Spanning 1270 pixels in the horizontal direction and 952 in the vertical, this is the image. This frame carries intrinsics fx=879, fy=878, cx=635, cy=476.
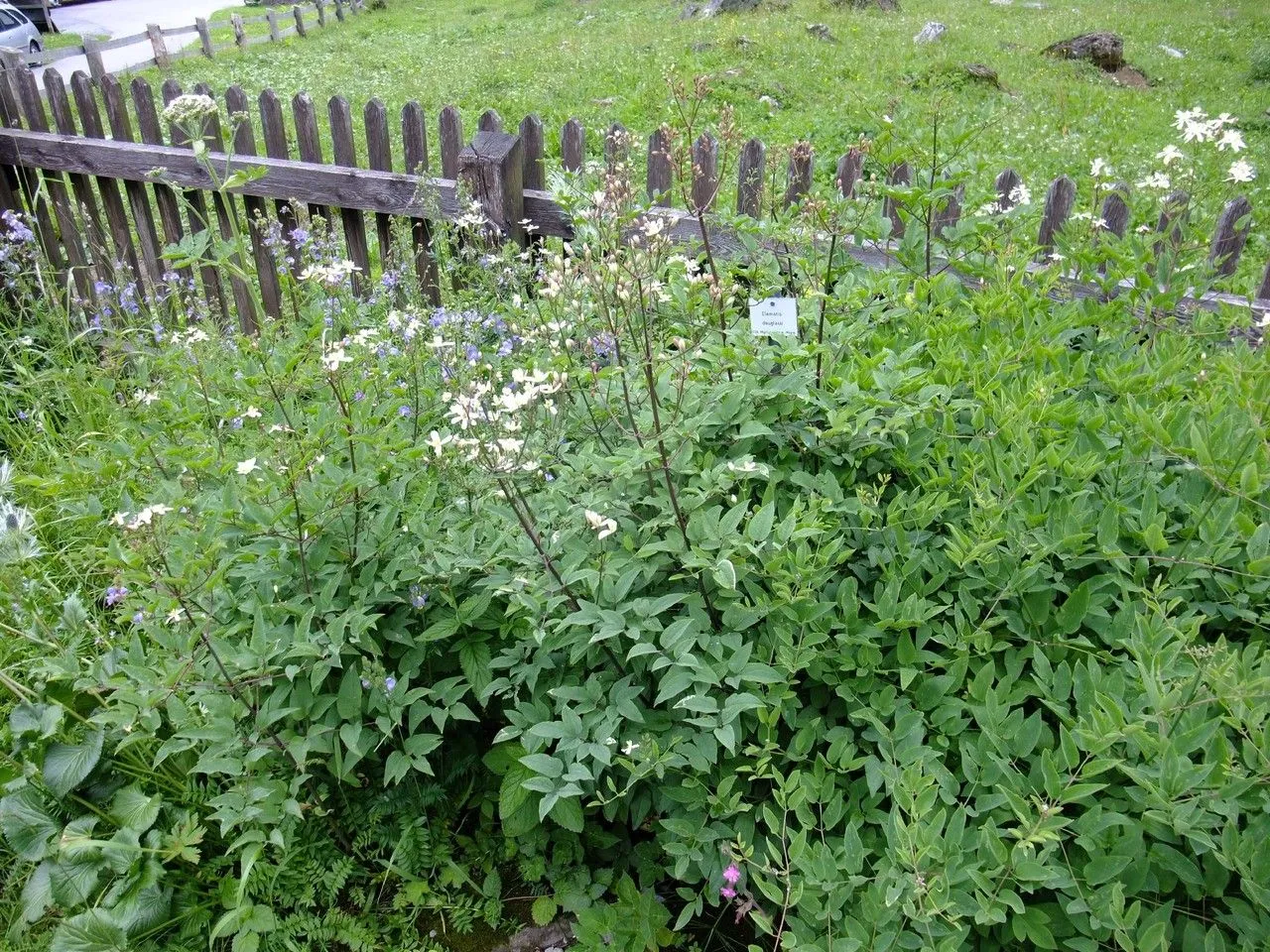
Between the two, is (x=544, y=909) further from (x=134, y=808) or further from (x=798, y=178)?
(x=798, y=178)

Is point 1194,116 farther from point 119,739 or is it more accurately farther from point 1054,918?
point 119,739

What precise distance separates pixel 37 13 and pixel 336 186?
28161mm

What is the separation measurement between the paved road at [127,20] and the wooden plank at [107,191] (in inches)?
640

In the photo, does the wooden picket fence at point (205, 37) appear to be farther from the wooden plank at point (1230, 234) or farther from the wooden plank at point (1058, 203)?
the wooden plank at point (1230, 234)

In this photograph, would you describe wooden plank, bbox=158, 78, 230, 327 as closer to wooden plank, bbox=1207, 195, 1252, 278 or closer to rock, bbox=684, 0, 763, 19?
wooden plank, bbox=1207, 195, 1252, 278

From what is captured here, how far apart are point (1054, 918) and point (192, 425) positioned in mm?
2467

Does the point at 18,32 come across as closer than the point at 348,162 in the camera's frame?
No

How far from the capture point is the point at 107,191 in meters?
5.28

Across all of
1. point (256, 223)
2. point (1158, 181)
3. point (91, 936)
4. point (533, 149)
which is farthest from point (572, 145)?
point (91, 936)

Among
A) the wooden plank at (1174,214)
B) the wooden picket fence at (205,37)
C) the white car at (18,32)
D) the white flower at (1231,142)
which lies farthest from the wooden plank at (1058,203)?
the white car at (18,32)

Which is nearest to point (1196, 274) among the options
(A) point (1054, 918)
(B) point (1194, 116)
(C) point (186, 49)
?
(B) point (1194, 116)

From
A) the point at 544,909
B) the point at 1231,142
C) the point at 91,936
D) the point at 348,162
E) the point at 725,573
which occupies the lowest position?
the point at 544,909

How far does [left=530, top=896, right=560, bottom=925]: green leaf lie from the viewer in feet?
6.97

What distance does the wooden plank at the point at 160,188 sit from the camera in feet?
16.1
